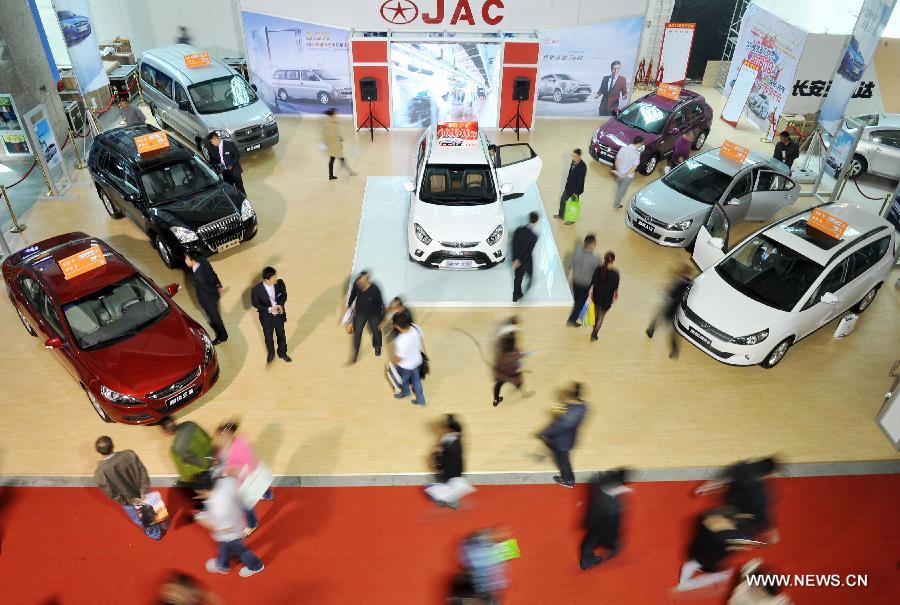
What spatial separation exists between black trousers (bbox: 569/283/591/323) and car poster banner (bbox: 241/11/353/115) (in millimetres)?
10049

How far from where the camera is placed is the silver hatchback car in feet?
37.6

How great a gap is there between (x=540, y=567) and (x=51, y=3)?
678 inches

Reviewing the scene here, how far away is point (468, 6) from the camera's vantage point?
15.6 metres

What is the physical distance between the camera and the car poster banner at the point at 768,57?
15.5m

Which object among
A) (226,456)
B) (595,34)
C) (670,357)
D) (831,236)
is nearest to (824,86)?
(595,34)

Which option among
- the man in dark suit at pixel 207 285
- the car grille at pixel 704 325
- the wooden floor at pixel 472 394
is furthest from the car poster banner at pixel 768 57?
the man in dark suit at pixel 207 285

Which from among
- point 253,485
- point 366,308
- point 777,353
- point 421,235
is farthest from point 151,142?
point 777,353

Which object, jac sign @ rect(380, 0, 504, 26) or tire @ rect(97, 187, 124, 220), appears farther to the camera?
jac sign @ rect(380, 0, 504, 26)

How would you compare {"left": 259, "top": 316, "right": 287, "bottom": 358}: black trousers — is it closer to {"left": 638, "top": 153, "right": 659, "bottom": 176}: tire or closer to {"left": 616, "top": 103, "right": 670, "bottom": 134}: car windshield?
{"left": 638, "top": 153, "right": 659, "bottom": 176}: tire

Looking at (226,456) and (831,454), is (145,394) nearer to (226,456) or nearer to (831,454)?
(226,456)

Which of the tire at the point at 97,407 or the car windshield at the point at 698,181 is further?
the car windshield at the point at 698,181

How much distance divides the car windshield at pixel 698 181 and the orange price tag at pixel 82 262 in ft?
33.0

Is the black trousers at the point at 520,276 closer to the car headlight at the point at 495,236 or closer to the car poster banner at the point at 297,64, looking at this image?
the car headlight at the point at 495,236

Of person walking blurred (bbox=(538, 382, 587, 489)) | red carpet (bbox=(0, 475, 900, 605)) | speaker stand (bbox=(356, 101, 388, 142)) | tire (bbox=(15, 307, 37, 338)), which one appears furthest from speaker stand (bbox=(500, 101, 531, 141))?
tire (bbox=(15, 307, 37, 338))
